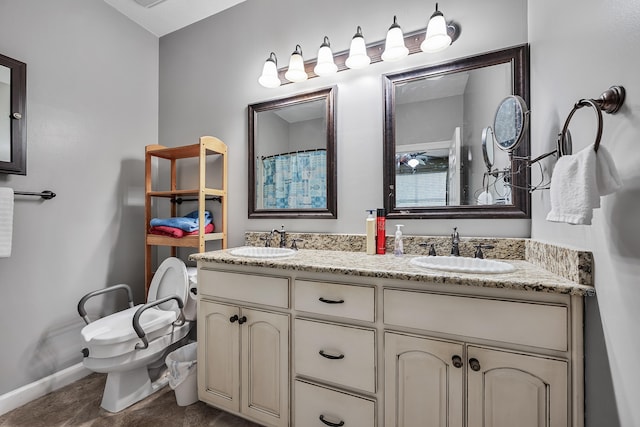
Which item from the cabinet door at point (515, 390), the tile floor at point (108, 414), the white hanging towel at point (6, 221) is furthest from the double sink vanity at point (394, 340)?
the white hanging towel at point (6, 221)

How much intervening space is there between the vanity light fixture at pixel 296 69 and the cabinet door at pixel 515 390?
1694 millimetres

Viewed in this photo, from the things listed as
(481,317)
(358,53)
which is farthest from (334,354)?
(358,53)

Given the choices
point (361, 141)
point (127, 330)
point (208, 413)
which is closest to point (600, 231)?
point (361, 141)

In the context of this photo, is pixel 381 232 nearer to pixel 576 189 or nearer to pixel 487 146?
pixel 487 146

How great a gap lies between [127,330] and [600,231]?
2088 millimetres

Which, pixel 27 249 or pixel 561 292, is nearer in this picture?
pixel 561 292

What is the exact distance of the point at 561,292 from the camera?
32.6 inches

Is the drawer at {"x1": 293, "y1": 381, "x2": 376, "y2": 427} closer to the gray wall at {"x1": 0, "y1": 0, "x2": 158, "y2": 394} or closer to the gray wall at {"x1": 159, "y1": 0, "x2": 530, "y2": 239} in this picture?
the gray wall at {"x1": 159, "y1": 0, "x2": 530, "y2": 239}

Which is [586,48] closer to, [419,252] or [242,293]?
[419,252]

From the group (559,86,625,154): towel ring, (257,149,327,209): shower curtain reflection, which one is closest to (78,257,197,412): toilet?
(257,149,327,209): shower curtain reflection

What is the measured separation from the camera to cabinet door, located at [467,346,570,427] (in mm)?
838

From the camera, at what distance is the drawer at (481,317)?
85cm

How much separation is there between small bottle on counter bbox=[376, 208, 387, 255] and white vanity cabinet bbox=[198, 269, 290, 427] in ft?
1.86

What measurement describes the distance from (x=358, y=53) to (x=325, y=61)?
205 mm
